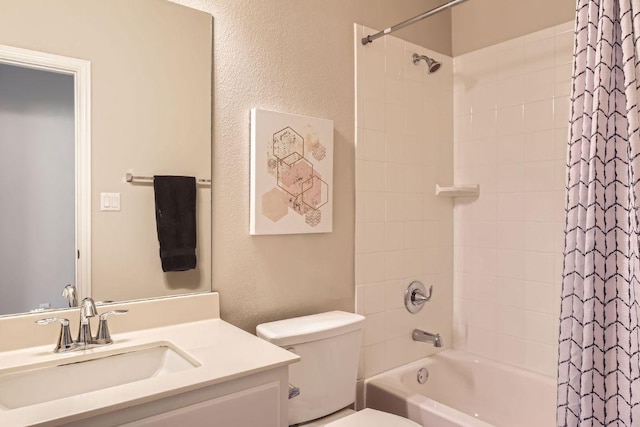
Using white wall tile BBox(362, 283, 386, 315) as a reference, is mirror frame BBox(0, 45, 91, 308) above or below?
above

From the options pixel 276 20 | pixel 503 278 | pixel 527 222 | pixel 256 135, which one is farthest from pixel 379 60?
pixel 503 278

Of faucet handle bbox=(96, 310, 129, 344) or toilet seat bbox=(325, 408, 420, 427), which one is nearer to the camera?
faucet handle bbox=(96, 310, 129, 344)

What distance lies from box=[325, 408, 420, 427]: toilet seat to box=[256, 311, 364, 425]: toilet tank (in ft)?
0.33

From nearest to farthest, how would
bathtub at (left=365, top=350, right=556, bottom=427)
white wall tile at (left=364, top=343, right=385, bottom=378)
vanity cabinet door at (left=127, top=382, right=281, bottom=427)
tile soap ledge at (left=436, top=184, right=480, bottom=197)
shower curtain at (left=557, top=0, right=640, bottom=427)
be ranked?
vanity cabinet door at (left=127, top=382, right=281, bottom=427) < shower curtain at (left=557, top=0, right=640, bottom=427) < bathtub at (left=365, top=350, right=556, bottom=427) < white wall tile at (left=364, top=343, right=385, bottom=378) < tile soap ledge at (left=436, top=184, right=480, bottom=197)

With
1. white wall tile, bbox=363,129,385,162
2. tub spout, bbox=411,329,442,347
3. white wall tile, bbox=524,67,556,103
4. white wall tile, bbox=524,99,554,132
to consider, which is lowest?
tub spout, bbox=411,329,442,347

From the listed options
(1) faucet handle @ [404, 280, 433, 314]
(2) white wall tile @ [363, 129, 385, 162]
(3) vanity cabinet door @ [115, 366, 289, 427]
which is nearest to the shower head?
(2) white wall tile @ [363, 129, 385, 162]

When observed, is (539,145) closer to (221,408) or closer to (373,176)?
(373,176)

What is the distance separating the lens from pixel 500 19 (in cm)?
246

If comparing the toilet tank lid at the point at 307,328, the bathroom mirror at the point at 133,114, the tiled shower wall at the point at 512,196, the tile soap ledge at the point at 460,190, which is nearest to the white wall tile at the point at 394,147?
the tile soap ledge at the point at 460,190

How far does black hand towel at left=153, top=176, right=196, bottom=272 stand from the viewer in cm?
158

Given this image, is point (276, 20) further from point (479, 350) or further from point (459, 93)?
point (479, 350)

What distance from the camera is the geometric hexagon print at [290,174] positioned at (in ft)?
5.88

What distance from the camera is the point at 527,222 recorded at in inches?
91.5

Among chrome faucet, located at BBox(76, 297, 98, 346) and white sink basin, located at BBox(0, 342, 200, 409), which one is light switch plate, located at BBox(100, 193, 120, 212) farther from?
white sink basin, located at BBox(0, 342, 200, 409)
